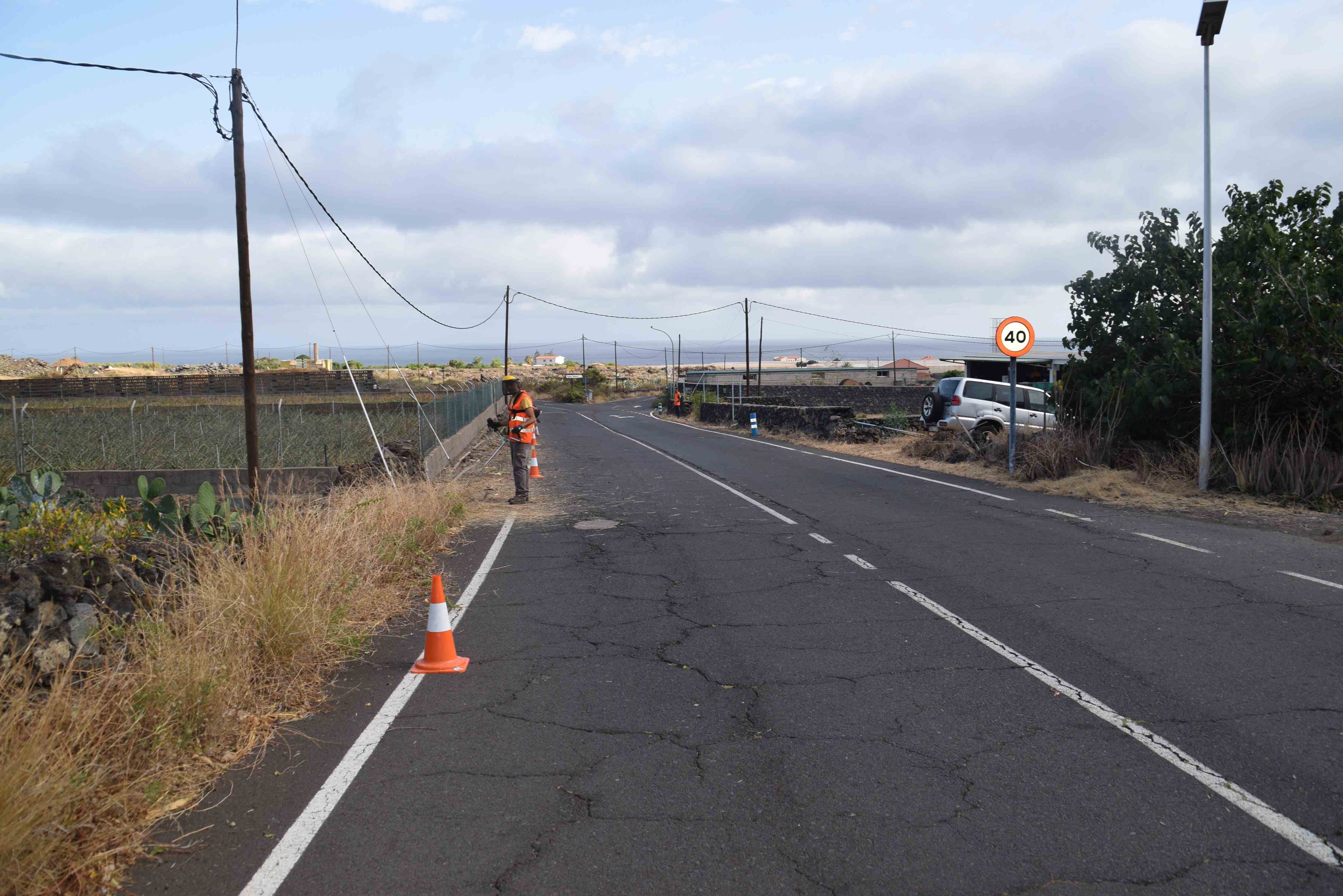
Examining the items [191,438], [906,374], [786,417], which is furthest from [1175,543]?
[906,374]

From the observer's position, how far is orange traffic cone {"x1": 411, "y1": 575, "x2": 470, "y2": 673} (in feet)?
21.2

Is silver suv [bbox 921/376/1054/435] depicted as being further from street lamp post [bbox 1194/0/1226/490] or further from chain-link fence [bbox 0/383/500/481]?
chain-link fence [bbox 0/383/500/481]

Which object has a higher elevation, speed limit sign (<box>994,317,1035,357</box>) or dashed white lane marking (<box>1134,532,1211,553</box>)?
speed limit sign (<box>994,317,1035,357</box>)

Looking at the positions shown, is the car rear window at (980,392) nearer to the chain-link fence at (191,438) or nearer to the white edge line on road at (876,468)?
the white edge line on road at (876,468)

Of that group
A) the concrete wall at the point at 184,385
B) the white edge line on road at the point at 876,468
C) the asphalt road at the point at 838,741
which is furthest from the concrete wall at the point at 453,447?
the asphalt road at the point at 838,741

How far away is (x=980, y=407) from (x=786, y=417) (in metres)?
11.7

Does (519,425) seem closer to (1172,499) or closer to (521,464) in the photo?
(521,464)

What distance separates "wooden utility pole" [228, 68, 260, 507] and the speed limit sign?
12313mm

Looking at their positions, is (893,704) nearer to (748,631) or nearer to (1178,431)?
(748,631)

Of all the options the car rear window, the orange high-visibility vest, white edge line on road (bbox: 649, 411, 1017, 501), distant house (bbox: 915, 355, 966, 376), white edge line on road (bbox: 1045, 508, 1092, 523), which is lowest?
Answer: white edge line on road (bbox: 1045, 508, 1092, 523)

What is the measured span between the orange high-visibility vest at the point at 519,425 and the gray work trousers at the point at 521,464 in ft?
0.25

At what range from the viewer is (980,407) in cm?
2270

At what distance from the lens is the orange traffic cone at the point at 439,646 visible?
6.47m

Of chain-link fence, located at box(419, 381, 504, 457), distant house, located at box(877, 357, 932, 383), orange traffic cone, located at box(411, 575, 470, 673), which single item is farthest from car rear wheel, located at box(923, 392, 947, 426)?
distant house, located at box(877, 357, 932, 383)
